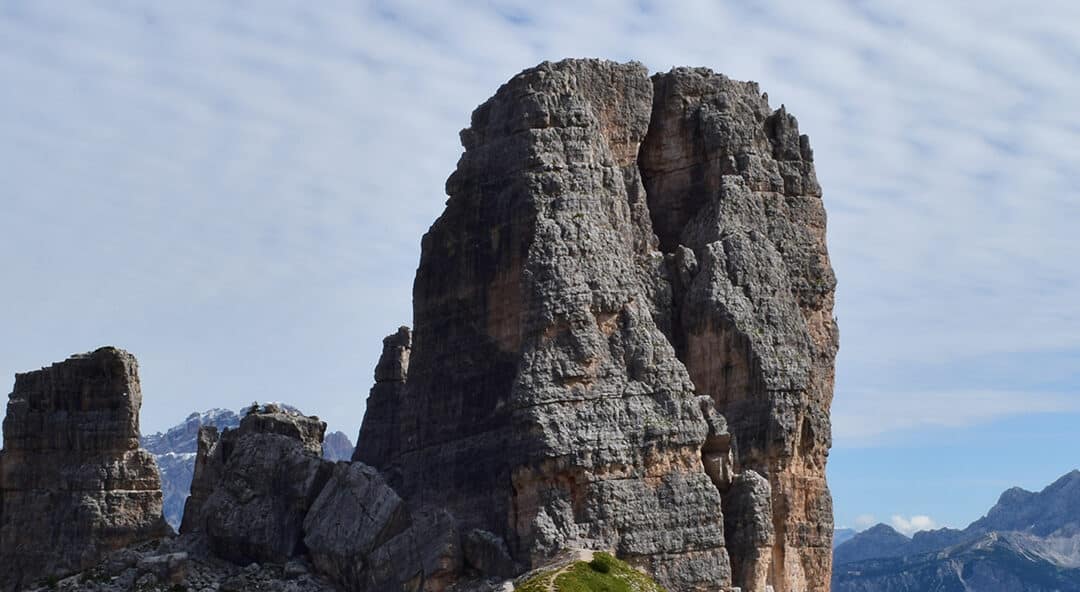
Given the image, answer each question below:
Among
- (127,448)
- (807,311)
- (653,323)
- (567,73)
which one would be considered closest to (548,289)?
(653,323)

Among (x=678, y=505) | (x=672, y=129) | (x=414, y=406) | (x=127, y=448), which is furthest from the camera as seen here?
(x=127, y=448)

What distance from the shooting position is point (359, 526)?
8519 cm

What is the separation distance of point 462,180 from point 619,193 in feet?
22.9

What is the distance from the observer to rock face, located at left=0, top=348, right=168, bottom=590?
10244 centimetres

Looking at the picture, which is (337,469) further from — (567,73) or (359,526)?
(567,73)

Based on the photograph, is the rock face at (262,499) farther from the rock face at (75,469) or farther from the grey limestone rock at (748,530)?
the grey limestone rock at (748,530)

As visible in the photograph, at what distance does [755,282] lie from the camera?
303ft

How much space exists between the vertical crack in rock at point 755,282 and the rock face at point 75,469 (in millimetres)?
29624

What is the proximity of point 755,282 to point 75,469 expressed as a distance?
37.2 meters

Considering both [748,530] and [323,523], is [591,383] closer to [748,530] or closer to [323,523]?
[748,530]

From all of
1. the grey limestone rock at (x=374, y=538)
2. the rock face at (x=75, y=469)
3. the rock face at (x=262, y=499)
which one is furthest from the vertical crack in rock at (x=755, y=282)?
the rock face at (x=75, y=469)

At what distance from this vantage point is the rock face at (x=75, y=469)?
336 feet

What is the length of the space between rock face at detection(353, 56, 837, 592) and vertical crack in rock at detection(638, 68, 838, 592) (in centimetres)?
10

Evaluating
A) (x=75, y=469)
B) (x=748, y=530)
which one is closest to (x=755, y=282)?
(x=748, y=530)
